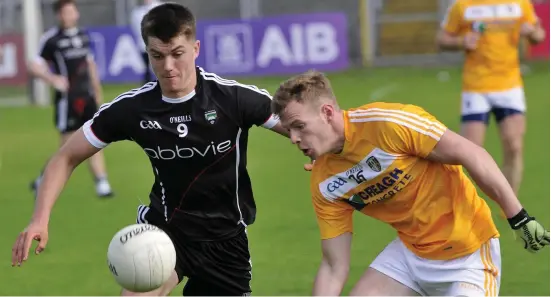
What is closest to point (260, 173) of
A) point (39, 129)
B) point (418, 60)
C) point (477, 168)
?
point (39, 129)

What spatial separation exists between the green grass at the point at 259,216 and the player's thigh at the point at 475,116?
94 cm

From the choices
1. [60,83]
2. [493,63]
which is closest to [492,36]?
[493,63]

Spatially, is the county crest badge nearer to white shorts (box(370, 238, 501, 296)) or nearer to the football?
the football

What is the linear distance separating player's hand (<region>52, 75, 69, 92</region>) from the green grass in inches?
50.9

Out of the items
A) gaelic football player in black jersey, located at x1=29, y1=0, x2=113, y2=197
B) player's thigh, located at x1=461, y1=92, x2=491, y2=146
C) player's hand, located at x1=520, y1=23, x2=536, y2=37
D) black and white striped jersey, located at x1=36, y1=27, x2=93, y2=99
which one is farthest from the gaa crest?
black and white striped jersey, located at x1=36, y1=27, x2=93, y2=99

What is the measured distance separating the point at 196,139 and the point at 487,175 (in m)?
1.63

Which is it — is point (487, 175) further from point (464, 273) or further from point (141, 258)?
point (141, 258)

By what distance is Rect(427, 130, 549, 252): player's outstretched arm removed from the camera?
5.02m

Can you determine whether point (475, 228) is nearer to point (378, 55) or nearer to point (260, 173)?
point (260, 173)

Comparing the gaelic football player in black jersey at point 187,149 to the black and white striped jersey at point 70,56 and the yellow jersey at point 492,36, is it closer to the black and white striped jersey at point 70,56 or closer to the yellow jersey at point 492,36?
the yellow jersey at point 492,36

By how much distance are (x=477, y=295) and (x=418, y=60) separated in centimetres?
2082

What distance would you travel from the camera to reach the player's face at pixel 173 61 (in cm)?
540

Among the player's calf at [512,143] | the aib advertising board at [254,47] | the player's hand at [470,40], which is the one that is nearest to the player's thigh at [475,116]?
the player's calf at [512,143]

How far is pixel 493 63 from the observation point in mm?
10031
